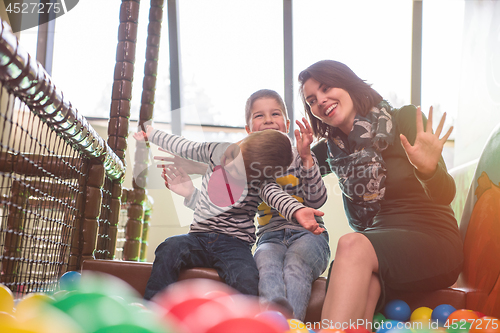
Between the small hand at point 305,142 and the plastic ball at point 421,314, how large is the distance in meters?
0.59

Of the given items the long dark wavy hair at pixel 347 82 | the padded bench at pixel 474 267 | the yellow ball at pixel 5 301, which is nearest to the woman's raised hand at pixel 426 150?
the padded bench at pixel 474 267

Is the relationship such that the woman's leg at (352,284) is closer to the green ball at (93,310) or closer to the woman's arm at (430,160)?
the woman's arm at (430,160)

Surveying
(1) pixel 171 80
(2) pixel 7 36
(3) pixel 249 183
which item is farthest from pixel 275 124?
(1) pixel 171 80

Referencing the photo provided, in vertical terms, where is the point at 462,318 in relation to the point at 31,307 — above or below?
below

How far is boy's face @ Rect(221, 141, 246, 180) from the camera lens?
4.62ft

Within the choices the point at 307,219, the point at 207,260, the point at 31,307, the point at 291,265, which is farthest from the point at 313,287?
the point at 31,307

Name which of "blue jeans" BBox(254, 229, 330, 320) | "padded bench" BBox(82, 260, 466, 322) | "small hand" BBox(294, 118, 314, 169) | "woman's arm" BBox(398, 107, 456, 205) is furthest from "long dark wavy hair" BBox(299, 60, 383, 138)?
"padded bench" BBox(82, 260, 466, 322)

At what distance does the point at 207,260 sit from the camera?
134 cm

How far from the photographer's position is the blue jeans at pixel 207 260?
119cm

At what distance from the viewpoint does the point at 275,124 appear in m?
1.73

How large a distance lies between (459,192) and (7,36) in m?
1.82

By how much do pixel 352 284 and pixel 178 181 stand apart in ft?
2.91

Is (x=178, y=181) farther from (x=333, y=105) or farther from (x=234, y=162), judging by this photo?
(x=333, y=105)

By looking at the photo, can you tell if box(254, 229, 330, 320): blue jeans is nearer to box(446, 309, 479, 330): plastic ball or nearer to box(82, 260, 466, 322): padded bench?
box(82, 260, 466, 322): padded bench
